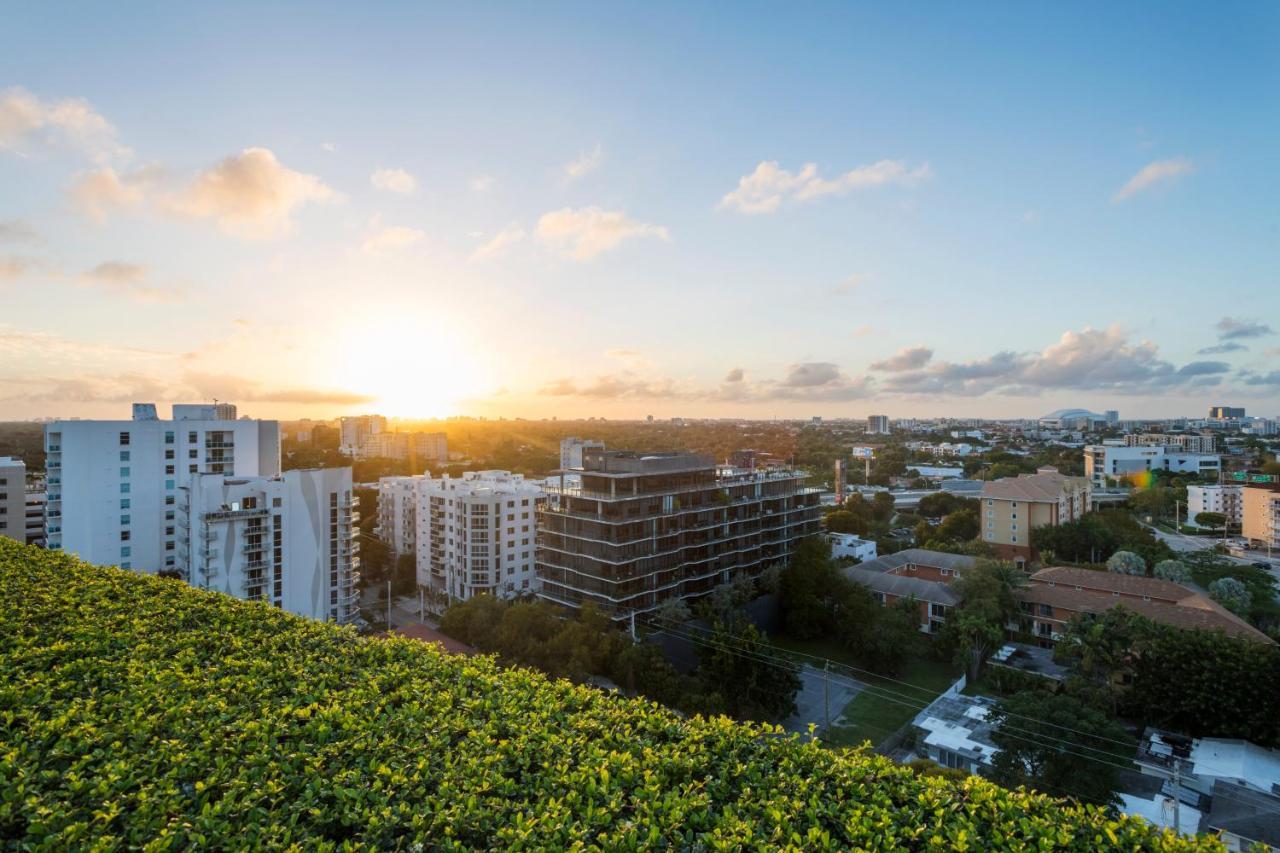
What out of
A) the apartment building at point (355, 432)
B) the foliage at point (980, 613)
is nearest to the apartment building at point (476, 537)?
the foliage at point (980, 613)

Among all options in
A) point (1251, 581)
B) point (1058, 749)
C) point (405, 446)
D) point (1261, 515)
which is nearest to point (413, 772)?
point (1058, 749)

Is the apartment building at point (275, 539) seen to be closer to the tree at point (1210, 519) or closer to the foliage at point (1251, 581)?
the foliage at point (1251, 581)

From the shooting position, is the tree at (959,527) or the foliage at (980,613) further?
the tree at (959,527)

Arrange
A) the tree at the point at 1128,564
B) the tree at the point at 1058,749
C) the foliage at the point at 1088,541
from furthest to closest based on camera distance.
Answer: the foliage at the point at 1088,541 → the tree at the point at 1128,564 → the tree at the point at 1058,749

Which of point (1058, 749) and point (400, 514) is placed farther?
point (400, 514)

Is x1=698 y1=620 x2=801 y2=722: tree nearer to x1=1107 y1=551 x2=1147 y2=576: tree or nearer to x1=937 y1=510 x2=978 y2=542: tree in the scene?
x1=1107 y1=551 x2=1147 y2=576: tree

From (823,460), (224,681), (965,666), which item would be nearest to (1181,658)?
(965,666)

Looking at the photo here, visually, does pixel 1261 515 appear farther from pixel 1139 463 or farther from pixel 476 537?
pixel 476 537

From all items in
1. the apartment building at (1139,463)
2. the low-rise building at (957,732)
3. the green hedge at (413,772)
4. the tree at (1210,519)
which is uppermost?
the green hedge at (413,772)
